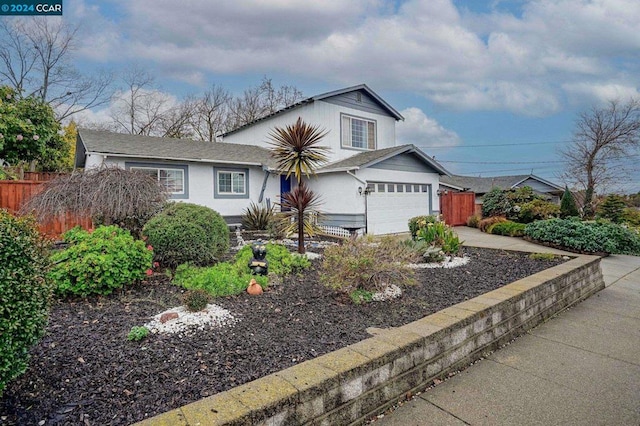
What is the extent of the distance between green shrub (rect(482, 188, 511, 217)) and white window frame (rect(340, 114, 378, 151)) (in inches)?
Answer: 249

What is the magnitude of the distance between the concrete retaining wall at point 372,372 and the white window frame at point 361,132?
39.9ft

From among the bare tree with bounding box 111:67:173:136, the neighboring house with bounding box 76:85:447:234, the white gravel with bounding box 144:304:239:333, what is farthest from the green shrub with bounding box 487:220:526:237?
the bare tree with bounding box 111:67:173:136

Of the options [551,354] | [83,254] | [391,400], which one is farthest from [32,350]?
[551,354]

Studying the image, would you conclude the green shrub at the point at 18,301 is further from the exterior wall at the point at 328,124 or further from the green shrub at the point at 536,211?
the green shrub at the point at 536,211

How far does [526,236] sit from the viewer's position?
1170 centimetres

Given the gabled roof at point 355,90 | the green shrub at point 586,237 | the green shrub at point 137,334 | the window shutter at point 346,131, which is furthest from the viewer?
the window shutter at point 346,131

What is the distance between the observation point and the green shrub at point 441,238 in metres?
7.09

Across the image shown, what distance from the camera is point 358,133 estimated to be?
53.1ft

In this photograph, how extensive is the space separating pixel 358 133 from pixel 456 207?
21.3 feet

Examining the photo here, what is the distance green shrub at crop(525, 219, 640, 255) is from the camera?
9.00m

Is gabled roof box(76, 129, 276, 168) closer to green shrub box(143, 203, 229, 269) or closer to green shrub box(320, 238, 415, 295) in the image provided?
green shrub box(143, 203, 229, 269)

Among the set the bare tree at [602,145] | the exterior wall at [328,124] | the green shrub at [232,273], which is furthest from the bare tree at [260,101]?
the green shrub at [232,273]

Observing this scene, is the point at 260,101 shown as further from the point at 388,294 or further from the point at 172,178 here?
the point at 388,294

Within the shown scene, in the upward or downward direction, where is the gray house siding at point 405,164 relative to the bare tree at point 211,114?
downward
